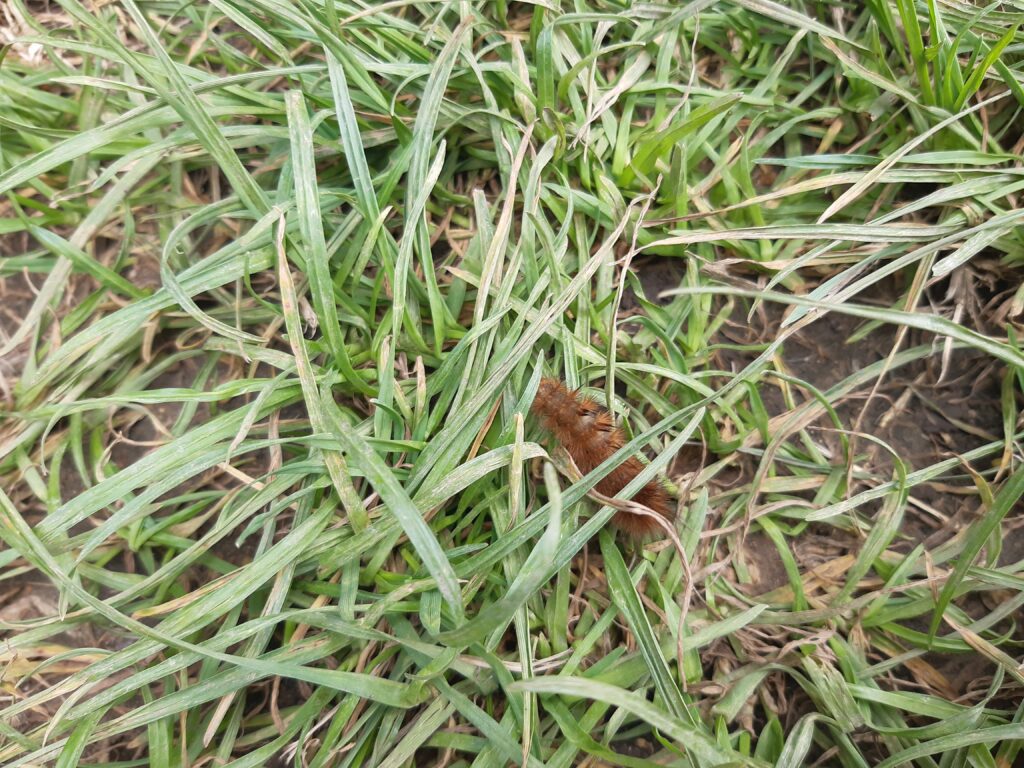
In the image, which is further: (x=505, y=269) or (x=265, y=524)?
(x=505, y=269)

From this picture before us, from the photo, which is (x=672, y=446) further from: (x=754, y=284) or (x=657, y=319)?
(x=754, y=284)

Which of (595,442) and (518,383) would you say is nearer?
(595,442)

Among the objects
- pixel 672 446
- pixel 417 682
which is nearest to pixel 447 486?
pixel 417 682
